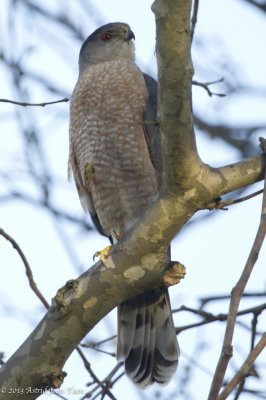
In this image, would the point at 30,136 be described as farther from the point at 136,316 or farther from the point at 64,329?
the point at 64,329

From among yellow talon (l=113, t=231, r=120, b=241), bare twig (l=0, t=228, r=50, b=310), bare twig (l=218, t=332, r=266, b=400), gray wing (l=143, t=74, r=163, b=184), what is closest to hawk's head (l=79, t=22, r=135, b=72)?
gray wing (l=143, t=74, r=163, b=184)

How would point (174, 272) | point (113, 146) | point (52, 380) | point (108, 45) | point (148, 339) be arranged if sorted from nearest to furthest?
point (52, 380), point (174, 272), point (148, 339), point (113, 146), point (108, 45)

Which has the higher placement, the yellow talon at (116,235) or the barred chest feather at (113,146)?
the barred chest feather at (113,146)

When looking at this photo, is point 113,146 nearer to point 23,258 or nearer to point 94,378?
point 23,258

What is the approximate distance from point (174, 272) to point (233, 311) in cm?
135

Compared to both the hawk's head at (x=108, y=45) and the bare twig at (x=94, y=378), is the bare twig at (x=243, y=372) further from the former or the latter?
the hawk's head at (x=108, y=45)

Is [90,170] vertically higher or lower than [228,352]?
higher

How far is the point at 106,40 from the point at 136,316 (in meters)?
2.63

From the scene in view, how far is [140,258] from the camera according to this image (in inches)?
127

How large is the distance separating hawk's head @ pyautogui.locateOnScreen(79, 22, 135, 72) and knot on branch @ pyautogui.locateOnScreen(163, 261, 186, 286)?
254 cm

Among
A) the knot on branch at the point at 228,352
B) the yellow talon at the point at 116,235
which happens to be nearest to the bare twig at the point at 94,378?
the yellow talon at the point at 116,235

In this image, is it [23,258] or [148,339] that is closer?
[23,258]

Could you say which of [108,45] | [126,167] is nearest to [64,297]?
[126,167]

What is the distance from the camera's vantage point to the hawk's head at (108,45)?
5.27 m
